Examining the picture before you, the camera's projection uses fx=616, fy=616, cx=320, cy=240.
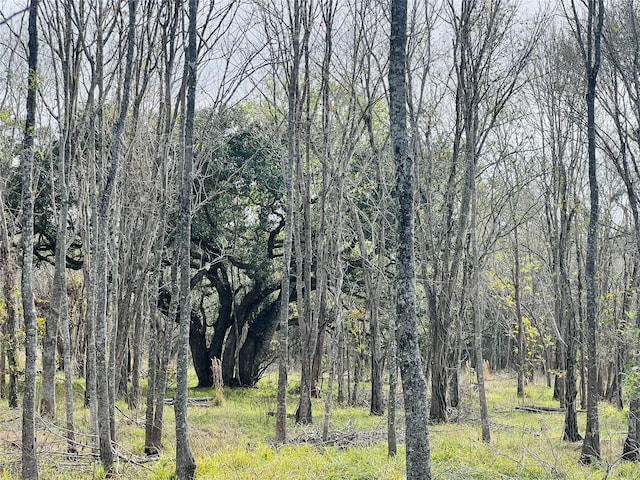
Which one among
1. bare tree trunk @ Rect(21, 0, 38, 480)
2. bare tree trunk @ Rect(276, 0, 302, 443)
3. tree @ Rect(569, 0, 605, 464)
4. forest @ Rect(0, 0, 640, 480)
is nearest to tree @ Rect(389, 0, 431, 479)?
forest @ Rect(0, 0, 640, 480)

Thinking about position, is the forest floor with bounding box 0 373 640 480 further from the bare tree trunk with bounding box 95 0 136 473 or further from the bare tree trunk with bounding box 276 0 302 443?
the bare tree trunk with bounding box 276 0 302 443

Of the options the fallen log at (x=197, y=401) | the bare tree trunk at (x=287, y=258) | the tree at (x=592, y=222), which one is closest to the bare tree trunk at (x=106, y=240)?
the bare tree trunk at (x=287, y=258)

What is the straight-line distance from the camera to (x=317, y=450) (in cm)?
882

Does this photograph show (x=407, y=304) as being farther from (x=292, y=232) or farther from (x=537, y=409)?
(x=537, y=409)

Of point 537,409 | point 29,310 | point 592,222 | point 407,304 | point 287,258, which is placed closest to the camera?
point 407,304

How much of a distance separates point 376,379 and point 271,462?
845 cm

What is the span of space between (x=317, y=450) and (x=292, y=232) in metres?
4.25

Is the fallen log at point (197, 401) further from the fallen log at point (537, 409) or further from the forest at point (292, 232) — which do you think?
the fallen log at point (537, 409)

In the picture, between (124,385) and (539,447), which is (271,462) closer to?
(539,447)

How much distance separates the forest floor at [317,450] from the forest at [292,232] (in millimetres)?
70

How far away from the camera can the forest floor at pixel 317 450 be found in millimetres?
6879

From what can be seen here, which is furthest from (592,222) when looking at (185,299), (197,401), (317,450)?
(197,401)

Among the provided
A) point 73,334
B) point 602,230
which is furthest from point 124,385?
point 602,230

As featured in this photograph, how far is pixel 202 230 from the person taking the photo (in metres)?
16.8
